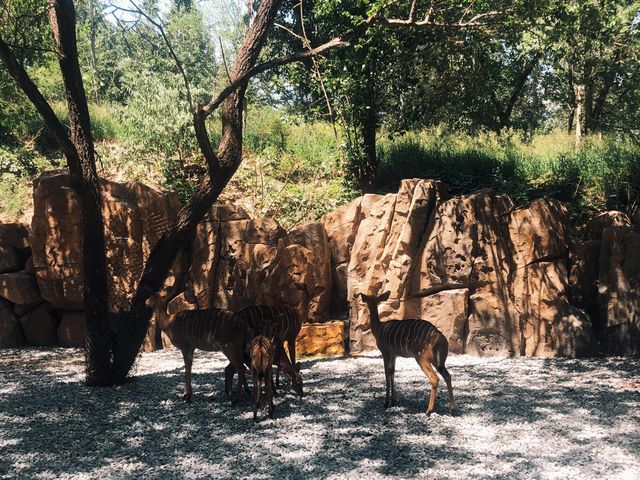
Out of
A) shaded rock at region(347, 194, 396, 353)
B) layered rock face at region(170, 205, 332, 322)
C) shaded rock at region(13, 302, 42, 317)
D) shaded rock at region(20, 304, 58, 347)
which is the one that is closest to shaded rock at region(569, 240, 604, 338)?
shaded rock at region(347, 194, 396, 353)

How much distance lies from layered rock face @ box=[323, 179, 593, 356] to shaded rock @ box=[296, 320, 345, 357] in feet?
0.75

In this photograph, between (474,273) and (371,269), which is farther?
(371,269)

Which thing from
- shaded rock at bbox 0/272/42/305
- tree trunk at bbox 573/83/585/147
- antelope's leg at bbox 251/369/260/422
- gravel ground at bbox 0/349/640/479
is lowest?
gravel ground at bbox 0/349/640/479

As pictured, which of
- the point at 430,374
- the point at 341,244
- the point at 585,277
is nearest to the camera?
the point at 430,374

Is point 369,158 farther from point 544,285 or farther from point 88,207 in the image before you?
point 88,207

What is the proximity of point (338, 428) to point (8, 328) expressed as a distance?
7273 mm

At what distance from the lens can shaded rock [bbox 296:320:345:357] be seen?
33.0 ft

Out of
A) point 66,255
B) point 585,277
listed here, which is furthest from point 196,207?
point 585,277

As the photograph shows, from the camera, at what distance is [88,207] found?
310 inches

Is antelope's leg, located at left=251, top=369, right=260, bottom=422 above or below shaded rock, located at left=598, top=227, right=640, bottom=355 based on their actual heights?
below

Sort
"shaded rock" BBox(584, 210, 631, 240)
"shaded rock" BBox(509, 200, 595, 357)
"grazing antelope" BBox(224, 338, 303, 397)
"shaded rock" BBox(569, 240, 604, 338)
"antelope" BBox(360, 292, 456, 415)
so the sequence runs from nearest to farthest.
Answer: "antelope" BBox(360, 292, 456, 415) < "grazing antelope" BBox(224, 338, 303, 397) < "shaded rock" BBox(509, 200, 595, 357) < "shaded rock" BBox(569, 240, 604, 338) < "shaded rock" BBox(584, 210, 631, 240)

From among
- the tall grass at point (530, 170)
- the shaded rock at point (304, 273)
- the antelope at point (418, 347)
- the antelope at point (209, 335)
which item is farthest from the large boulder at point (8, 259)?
the tall grass at point (530, 170)

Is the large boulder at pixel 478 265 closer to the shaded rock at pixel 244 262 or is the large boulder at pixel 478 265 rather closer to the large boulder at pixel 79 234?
the shaded rock at pixel 244 262

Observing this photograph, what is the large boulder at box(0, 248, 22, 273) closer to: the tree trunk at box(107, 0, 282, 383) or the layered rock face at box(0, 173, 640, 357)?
the layered rock face at box(0, 173, 640, 357)
